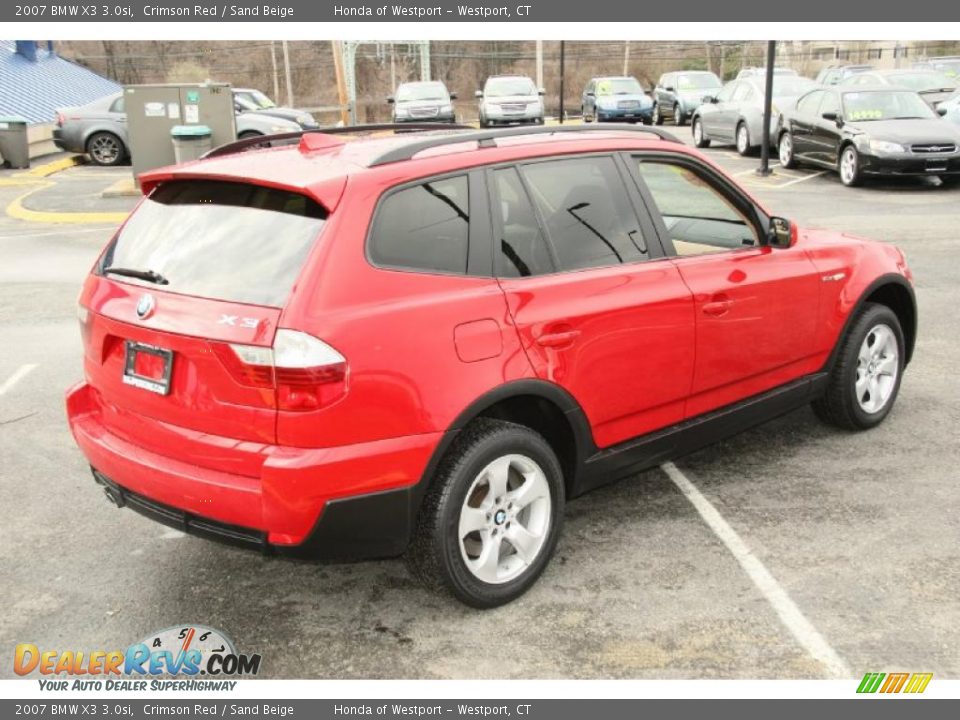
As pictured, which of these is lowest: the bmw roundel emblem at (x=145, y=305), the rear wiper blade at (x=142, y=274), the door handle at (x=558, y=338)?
the door handle at (x=558, y=338)

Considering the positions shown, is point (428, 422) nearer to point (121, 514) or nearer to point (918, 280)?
point (121, 514)

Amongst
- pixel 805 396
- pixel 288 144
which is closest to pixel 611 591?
pixel 805 396

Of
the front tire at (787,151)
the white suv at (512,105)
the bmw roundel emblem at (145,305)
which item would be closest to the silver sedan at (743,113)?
the front tire at (787,151)

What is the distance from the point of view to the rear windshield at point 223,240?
11.2ft

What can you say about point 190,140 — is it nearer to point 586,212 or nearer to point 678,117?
point 586,212

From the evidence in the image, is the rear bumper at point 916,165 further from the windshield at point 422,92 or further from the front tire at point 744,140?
the windshield at point 422,92

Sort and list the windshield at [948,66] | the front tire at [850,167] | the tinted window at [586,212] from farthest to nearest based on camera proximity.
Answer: the windshield at [948,66] < the front tire at [850,167] < the tinted window at [586,212]

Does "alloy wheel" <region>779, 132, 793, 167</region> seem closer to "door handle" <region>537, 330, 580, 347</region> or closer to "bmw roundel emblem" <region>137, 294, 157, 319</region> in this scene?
"door handle" <region>537, 330, 580, 347</region>

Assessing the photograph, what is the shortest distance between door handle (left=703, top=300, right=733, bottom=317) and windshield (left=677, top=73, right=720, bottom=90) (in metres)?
29.6

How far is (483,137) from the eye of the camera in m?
4.03

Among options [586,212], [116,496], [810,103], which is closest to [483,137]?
[586,212]

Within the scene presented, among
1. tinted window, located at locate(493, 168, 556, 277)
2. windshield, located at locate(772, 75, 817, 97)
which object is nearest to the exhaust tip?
tinted window, located at locate(493, 168, 556, 277)

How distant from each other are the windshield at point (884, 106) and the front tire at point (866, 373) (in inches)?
466

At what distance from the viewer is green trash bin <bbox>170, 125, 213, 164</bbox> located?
603 inches
